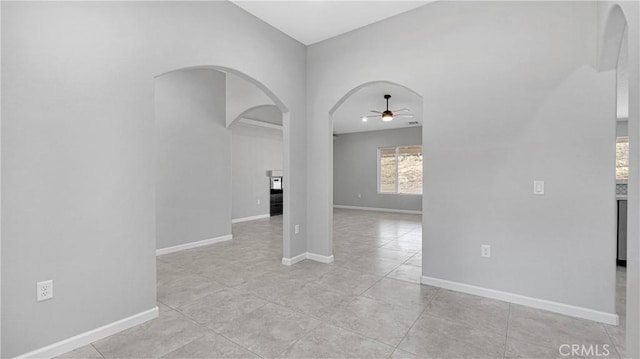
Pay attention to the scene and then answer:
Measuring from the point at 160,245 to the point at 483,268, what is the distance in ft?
14.6

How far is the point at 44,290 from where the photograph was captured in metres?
1.85

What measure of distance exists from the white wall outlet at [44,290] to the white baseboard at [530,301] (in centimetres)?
329

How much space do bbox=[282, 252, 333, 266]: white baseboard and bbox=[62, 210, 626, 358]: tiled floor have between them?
0.11m

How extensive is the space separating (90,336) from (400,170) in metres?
9.11

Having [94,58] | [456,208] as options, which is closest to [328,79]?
[456,208]

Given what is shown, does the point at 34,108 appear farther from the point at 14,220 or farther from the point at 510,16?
the point at 510,16

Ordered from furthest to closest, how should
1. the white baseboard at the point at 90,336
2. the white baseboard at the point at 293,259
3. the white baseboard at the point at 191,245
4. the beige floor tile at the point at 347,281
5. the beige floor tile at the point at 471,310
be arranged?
the white baseboard at the point at 191,245, the white baseboard at the point at 293,259, the beige floor tile at the point at 347,281, the beige floor tile at the point at 471,310, the white baseboard at the point at 90,336

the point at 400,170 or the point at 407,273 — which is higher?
the point at 400,170

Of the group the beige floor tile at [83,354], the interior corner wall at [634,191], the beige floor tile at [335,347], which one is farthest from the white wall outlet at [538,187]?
the beige floor tile at [83,354]

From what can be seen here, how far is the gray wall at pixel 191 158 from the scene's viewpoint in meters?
4.40

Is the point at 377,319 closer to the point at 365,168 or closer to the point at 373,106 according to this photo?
the point at 373,106

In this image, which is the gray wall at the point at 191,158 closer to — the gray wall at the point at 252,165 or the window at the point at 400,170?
the gray wall at the point at 252,165

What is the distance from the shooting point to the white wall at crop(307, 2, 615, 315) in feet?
7.84

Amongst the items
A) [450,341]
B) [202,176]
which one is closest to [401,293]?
[450,341]
